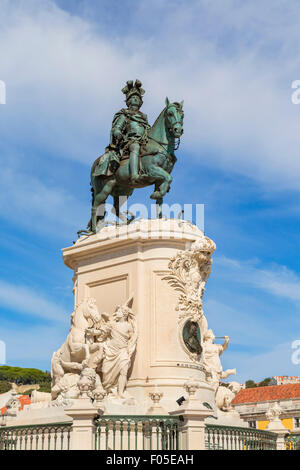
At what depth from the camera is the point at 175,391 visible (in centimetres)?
1498

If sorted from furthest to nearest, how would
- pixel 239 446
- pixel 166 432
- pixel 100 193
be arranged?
pixel 100 193, pixel 239 446, pixel 166 432

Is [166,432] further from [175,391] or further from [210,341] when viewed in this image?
[210,341]

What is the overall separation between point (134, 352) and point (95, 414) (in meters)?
3.29

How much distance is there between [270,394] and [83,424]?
44666 mm

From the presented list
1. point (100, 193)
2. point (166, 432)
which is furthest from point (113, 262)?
point (166, 432)

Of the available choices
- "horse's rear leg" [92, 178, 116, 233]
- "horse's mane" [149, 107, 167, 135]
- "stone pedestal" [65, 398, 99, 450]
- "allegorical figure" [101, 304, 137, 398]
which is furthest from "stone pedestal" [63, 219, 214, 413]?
"horse's mane" [149, 107, 167, 135]

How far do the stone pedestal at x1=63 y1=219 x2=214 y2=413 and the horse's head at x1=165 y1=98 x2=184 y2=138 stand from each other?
225 cm

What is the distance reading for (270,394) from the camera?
180 ft

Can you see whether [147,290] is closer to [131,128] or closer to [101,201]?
[101,201]

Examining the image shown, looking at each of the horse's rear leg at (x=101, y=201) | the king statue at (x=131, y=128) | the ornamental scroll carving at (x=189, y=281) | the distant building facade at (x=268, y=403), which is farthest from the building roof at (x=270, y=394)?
the king statue at (x=131, y=128)

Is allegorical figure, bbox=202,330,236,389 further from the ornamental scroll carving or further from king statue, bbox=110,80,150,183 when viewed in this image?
king statue, bbox=110,80,150,183

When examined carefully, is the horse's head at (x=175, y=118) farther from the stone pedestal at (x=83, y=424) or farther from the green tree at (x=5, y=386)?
the green tree at (x=5, y=386)

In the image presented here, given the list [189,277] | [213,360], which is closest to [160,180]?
[189,277]

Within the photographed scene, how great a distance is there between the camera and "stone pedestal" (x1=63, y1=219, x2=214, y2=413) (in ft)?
50.0
